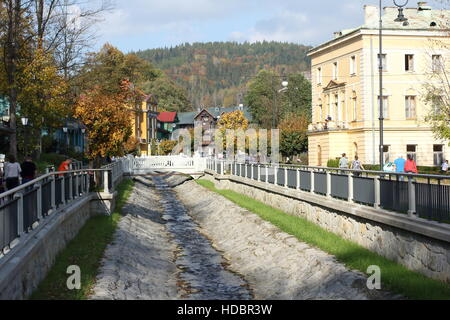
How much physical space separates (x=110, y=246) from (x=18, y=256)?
8.59 m

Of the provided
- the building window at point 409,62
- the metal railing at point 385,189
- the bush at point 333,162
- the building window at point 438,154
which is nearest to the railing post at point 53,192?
the metal railing at point 385,189

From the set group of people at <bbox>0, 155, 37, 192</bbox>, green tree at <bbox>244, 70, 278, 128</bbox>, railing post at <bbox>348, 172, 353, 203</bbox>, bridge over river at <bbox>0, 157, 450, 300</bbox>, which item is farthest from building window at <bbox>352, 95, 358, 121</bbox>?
green tree at <bbox>244, 70, 278, 128</bbox>

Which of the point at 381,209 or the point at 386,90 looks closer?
the point at 381,209

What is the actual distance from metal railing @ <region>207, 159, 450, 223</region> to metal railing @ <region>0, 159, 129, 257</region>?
7.47m

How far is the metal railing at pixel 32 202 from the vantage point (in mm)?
9992

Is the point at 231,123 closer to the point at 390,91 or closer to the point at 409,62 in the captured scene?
the point at 390,91

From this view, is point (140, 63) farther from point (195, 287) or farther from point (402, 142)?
point (195, 287)

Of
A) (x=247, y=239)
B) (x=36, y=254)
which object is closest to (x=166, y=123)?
(x=247, y=239)

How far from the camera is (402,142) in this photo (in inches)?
2137

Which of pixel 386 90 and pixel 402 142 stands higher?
pixel 386 90

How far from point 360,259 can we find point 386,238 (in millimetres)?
728

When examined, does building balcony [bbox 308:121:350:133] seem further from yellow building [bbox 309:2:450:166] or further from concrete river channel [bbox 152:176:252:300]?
concrete river channel [bbox 152:176:252:300]
